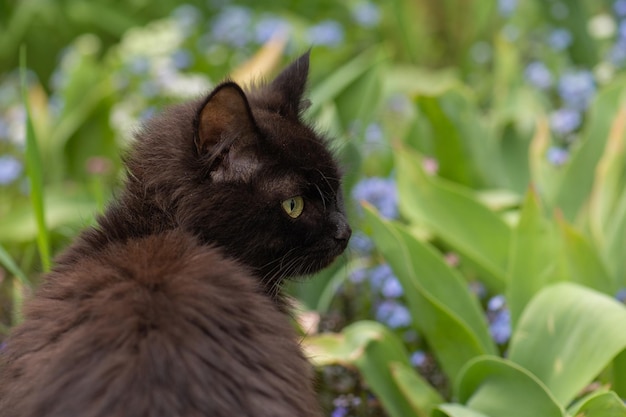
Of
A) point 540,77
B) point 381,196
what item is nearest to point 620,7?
point 540,77

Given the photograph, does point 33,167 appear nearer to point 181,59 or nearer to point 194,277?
point 194,277

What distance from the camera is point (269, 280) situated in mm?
1676

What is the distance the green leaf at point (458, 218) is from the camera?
2.40 meters

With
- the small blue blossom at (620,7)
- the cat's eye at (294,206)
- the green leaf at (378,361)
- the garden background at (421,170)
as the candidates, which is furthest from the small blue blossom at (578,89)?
the cat's eye at (294,206)

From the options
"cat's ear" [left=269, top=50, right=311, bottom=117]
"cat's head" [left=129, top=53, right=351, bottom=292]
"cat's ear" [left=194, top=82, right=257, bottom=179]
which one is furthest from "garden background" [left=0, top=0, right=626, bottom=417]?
"cat's ear" [left=194, top=82, right=257, bottom=179]

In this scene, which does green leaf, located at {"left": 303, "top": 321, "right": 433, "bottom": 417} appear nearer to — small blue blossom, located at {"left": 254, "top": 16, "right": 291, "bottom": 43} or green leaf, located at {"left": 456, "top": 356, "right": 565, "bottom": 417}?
green leaf, located at {"left": 456, "top": 356, "right": 565, "bottom": 417}

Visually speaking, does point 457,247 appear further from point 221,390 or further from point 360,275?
point 221,390

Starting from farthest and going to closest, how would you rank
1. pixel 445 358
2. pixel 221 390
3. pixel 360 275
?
pixel 360 275 < pixel 445 358 < pixel 221 390

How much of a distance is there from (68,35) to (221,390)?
4.25 m

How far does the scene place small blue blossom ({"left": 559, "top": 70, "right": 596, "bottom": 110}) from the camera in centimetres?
319

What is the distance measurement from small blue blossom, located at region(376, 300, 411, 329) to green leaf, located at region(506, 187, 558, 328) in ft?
1.13

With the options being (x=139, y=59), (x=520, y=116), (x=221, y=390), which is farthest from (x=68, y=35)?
(x=221, y=390)

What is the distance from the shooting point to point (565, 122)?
307 cm

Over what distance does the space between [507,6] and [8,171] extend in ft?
8.33
